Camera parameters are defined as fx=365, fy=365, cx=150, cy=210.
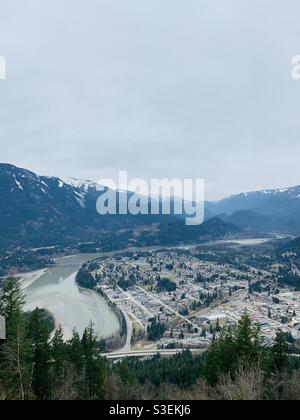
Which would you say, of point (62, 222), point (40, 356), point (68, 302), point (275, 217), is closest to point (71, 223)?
point (62, 222)

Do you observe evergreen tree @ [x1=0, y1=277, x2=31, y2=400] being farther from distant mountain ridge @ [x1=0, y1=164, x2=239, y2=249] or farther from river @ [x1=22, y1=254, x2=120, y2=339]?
distant mountain ridge @ [x1=0, y1=164, x2=239, y2=249]

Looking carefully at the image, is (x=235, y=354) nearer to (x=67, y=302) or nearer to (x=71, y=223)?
(x=67, y=302)

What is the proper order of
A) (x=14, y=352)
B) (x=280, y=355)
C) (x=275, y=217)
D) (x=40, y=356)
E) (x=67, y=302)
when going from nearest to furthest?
(x=14, y=352) < (x=40, y=356) < (x=280, y=355) < (x=67, y=302) < (x=275, y=217)

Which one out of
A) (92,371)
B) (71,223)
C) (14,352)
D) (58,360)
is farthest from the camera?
(71,223)

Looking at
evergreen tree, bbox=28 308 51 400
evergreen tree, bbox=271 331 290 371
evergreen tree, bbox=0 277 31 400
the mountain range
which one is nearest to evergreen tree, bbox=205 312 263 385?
evergreen tree, bbox=271 331 290 371

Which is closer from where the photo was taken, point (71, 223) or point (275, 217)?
point (71, 223)

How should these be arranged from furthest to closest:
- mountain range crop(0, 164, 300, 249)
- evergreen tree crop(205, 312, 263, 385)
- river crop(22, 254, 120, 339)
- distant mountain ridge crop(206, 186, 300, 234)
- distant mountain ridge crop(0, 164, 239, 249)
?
1. distant mountain ridge crop(206, 186, 300, 234)
2. mountain range crop(0, 164, 300, 249)
3. distant mountain ridge crop(0, 164, 239, 249)
4. river crop(22, 254, 120, 339)
5. evergreen tree crop(205, 312, 263, 385)
